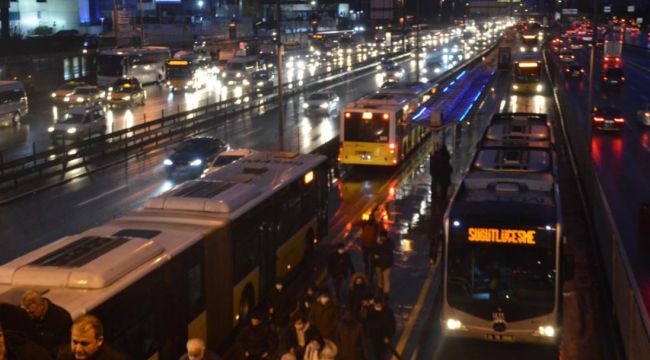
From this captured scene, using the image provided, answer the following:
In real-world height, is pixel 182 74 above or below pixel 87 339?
below

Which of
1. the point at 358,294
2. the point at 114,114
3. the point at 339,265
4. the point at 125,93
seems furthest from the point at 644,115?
the point at 358,294

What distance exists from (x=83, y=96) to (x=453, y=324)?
4590 centimetres

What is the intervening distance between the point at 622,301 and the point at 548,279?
1.25 meters

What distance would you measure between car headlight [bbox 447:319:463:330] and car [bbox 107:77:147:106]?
4563 centimetres

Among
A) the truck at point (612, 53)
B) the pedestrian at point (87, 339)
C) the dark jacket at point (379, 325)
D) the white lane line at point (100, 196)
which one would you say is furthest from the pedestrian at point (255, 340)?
the truck at point (612, 53)

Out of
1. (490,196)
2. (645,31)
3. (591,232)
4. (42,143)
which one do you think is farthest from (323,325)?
(645,31)

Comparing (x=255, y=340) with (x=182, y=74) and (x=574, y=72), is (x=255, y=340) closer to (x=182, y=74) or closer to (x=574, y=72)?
(x=182, y=74)

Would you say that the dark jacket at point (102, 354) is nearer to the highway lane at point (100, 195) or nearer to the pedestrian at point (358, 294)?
the pedestrian at point (358, 294)

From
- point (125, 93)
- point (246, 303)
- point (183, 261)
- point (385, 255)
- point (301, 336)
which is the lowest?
point (246, 303)

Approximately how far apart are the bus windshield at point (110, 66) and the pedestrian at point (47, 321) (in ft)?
191

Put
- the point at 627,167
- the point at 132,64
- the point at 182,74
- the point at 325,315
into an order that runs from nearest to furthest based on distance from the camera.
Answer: the point at 325,315 → the point at 627,167 → the point at 182,74 → the point at 132,64

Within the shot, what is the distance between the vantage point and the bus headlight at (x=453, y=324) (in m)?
13.1

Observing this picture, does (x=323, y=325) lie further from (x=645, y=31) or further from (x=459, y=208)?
(x=645, y=31)

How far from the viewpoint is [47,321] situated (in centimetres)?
750
